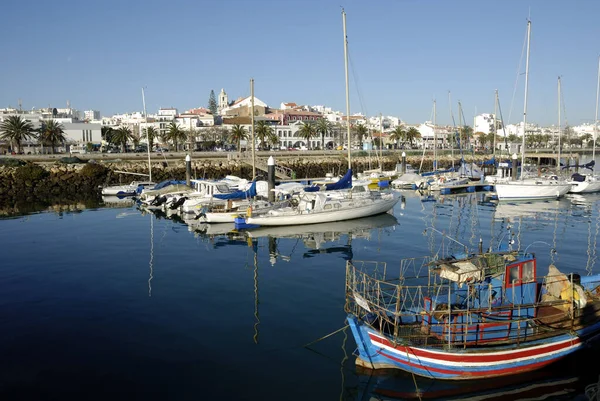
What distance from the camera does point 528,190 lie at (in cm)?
4784

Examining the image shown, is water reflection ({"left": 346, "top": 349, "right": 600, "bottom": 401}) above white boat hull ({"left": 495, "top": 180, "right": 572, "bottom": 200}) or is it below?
below

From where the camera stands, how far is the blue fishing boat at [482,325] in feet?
41.0

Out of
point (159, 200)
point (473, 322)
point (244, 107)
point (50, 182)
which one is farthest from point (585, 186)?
point (244, 107)


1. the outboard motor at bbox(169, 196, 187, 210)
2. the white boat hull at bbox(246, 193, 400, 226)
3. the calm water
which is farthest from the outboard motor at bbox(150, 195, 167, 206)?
the white boat hull at bbox(246, 193, 400, 226)

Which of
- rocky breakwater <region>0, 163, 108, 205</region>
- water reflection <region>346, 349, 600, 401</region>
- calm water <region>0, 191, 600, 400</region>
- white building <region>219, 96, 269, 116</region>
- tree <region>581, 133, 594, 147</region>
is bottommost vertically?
water reflection <region>346, 349, 600, 401</region>

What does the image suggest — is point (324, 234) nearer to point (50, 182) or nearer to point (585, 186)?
point (585, 186)

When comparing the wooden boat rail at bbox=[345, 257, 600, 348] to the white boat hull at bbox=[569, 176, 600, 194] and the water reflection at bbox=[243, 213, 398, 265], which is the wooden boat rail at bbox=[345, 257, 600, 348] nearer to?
the water reflection at bbox=[243, 213, 398, 265]

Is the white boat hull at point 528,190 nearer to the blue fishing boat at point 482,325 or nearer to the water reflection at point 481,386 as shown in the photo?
the blue fishing boat at point 482,325

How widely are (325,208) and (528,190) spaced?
2525cm

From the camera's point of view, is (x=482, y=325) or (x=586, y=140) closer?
(x=482, y=325)

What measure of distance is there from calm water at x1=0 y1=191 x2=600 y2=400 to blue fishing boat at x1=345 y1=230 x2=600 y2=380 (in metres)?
0.76

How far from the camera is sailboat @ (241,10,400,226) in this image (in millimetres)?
33781

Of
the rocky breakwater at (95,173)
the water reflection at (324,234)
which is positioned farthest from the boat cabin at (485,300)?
the rocky breakwater at (95,173)

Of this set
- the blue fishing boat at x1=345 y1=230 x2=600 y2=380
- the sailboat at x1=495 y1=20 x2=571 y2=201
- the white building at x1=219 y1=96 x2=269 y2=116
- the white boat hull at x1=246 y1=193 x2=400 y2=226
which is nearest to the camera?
the blue fishing boat at x1=345 y1=230 x2=600 y2=380
